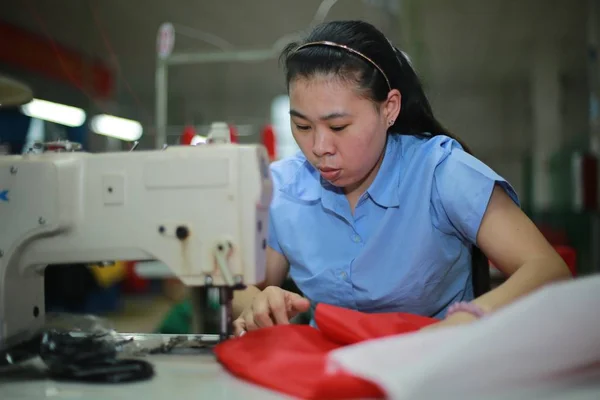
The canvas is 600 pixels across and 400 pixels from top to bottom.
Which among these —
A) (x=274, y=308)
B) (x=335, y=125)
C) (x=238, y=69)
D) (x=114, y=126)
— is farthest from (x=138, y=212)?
(x=238, y=69)

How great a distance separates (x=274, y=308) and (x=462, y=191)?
46 cm

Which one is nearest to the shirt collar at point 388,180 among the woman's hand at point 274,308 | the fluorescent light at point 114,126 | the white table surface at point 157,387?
the woman's hand at point 274,308

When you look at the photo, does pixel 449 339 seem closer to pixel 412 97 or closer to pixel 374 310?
pixel 374 310

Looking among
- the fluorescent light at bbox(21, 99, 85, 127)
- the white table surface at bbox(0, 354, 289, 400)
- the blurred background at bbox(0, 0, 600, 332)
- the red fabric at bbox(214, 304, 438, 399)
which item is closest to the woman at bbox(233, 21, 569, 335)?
the red fabric at bbox(214, 304, 438, 399)

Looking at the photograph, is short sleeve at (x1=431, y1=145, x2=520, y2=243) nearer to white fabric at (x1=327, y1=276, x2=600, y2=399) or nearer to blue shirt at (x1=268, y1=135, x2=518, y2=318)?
blue shirt at (x1=268, y1=135, x2=518, y2=318)

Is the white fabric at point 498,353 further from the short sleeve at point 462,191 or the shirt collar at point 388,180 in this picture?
the shirt collar at point 388,180

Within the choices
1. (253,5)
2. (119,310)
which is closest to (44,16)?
(253,5)

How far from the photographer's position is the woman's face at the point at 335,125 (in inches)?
48.8

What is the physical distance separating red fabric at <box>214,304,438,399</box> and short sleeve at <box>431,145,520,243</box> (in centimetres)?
28

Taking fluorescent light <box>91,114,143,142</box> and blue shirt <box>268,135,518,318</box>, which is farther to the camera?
fluorescent light <box>91,114,143,142</box>

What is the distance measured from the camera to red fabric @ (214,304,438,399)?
0.76 m

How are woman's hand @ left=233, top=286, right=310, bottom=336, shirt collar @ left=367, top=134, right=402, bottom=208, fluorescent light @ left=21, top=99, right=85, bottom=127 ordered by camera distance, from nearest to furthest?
1. woman's hand @ left=233, top=286, right=310, bottom=336
2. shirt collar @ left=367, top=134, right=402, bottom=208
3. fluorescent light @ left=21, top=99, right=85, bottom=127

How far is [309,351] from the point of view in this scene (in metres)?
0.94

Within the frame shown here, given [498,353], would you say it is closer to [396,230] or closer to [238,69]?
[396,230]
